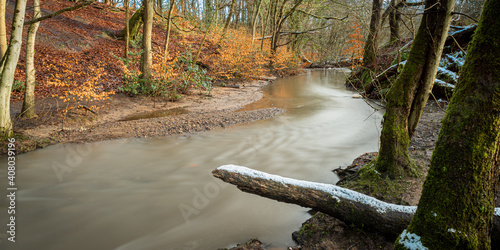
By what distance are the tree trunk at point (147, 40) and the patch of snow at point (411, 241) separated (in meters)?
11.3

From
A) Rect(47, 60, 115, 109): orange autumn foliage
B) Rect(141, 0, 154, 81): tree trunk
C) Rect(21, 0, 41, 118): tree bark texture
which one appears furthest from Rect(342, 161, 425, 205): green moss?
Rect(141, 0, 154, 81): tree trunk

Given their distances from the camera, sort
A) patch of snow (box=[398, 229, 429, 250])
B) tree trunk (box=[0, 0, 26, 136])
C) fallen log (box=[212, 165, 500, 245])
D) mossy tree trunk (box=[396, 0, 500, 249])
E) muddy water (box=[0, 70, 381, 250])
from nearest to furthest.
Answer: mossy tree trunk (box=[396, 0, 500, 249]), patch of snow (box=[398, 229, 429, 250]), fallen log (box=[212, 165, 500, 245]), muddy water (box=[0, 70, 381, 250]), tree trunk (box=[0, 0, 26, 136])

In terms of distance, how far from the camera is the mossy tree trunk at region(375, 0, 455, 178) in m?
3.48

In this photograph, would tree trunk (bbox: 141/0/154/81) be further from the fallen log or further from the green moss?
the green moss

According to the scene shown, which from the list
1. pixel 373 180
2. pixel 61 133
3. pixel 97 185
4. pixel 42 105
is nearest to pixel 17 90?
pixel 42 105

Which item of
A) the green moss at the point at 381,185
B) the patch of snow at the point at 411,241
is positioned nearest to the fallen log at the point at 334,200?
the patch of snow at the point at 411,241

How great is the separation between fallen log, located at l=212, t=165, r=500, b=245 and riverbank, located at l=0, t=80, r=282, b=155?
5141 millimetres

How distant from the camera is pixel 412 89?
149 inches

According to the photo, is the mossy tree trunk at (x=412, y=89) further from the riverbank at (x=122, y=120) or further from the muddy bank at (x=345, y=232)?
the riverbank at (x=122, y=120)

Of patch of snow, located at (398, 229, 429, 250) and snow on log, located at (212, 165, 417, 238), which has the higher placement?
patch of snow, located at (398, 229, 429, 250)

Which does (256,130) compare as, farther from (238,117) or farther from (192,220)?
(192,220)

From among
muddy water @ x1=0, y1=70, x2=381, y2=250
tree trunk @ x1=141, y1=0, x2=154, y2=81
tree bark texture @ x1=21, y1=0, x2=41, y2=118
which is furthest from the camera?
tree trunk @ x1=141, y1=0, x2=154, y2=81

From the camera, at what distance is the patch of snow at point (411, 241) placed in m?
2.06

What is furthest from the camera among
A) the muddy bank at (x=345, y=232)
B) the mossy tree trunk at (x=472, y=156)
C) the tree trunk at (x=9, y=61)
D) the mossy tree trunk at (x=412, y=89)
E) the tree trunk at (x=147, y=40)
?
the tree trunk at (x=147, y=40)
